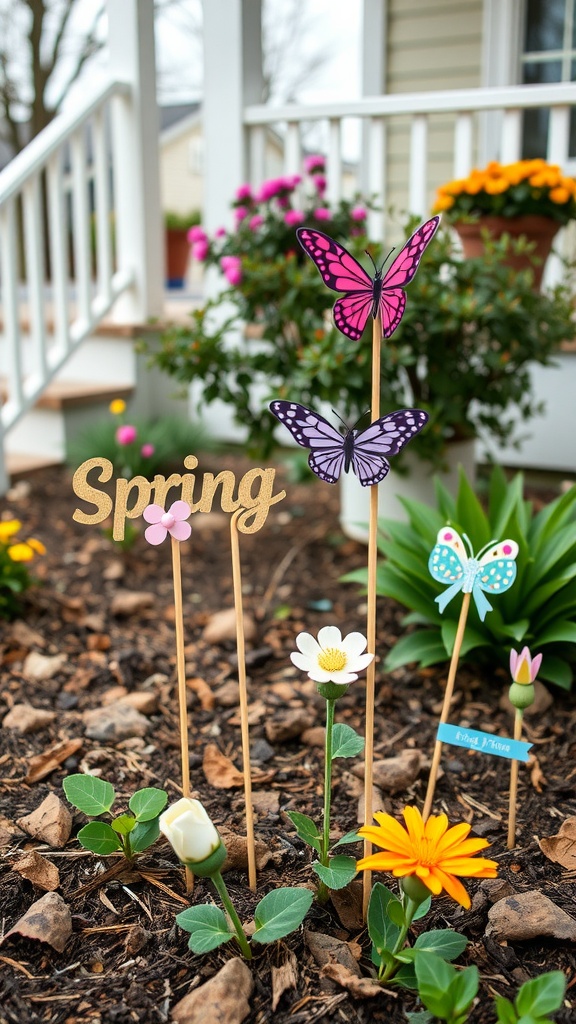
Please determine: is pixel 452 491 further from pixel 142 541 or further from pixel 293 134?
pixel 293 134

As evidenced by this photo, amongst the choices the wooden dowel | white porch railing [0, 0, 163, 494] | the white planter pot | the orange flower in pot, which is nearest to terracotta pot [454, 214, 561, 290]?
the orange flower in pot

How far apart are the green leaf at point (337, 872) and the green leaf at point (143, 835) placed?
27cm

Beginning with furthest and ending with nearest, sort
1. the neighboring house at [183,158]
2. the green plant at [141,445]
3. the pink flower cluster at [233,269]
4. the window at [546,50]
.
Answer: the neighboring house at [183,158], the window at [546,50], the green plant at [141,445], the pink flower cluster at [233,269]

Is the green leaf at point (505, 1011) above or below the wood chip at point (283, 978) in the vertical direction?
above

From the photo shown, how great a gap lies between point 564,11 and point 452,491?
3.50m

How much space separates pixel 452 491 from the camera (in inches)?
121

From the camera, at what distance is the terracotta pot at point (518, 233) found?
3.06m

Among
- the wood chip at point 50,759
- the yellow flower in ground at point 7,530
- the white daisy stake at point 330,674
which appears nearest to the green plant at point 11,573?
the yellow flower in ground at point 7,530

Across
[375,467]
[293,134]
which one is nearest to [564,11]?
[293,134]

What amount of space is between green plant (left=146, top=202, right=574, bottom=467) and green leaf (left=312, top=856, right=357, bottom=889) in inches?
59.0

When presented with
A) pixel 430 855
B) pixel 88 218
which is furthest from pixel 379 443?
pixel 88 218

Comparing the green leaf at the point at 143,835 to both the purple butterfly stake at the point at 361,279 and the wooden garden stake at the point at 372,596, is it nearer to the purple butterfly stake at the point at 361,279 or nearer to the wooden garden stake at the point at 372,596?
the wooden garden stake at the point at 372,596

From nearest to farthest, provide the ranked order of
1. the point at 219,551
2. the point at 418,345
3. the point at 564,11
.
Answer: the point at 418,345
the point at 219,551
the point at 564,11

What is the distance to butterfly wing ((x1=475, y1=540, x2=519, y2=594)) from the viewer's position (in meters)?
1.34
